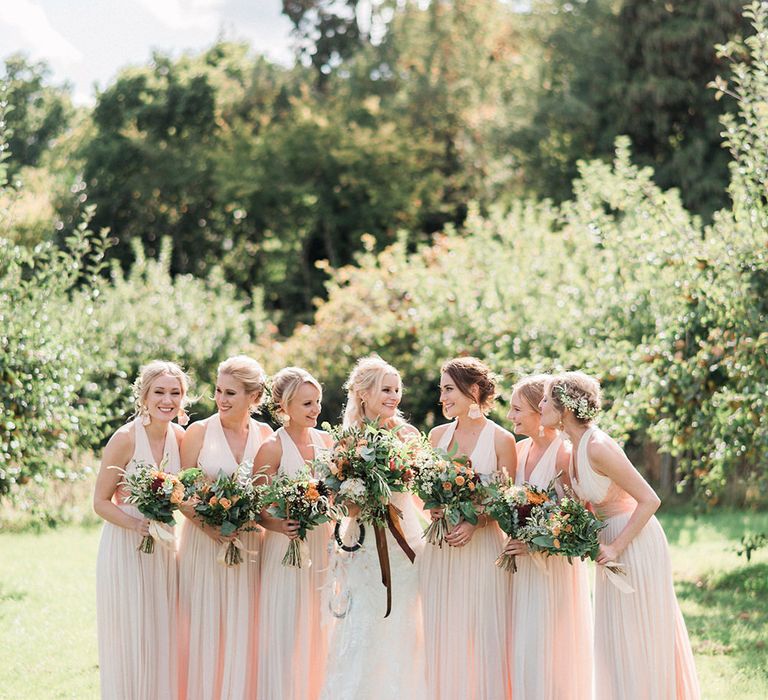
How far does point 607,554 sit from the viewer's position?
259 inches

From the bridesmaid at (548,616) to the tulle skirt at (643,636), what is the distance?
224mm

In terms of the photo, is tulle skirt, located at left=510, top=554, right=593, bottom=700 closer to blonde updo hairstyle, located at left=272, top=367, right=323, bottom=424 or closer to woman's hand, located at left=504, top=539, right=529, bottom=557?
woman's hand, located at left=504, top=539, right=529, bottom=557

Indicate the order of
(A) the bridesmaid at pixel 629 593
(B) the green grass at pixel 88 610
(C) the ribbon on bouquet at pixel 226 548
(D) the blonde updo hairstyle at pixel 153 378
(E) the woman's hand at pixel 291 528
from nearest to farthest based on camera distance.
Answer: (A) the bridesmaid at pixel 629 593, (E) the woman's hand at pixel 291 528, (C) the ribbon on bouquet at pixel 226 548, (D) the blonde updo hairstyle at pixel 153 378, (B) the green grass at pixel 88 610

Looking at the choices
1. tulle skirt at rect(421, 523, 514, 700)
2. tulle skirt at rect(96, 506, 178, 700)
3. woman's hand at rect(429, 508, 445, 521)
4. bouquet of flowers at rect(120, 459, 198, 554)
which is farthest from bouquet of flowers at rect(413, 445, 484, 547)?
tulle skirt at rect(96, 506, 178, 700)

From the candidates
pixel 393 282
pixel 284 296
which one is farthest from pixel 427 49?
pixel 393 282

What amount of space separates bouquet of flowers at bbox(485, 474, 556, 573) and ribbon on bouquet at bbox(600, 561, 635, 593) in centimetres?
51

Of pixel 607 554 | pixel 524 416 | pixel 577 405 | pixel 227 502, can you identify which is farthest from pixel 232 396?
pixel 607 554

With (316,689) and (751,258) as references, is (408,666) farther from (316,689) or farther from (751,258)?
(751,258)

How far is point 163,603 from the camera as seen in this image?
7.07 m

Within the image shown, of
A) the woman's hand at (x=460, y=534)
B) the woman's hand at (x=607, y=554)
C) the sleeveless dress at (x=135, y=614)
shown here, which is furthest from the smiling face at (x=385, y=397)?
the woman's hand at (x=607, y=554)

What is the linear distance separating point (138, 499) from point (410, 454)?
172 cm

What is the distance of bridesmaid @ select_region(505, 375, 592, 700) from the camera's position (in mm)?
6754

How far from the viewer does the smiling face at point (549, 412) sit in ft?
22.3

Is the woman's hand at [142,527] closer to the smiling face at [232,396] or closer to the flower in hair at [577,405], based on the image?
the smiling face at [232,396]
